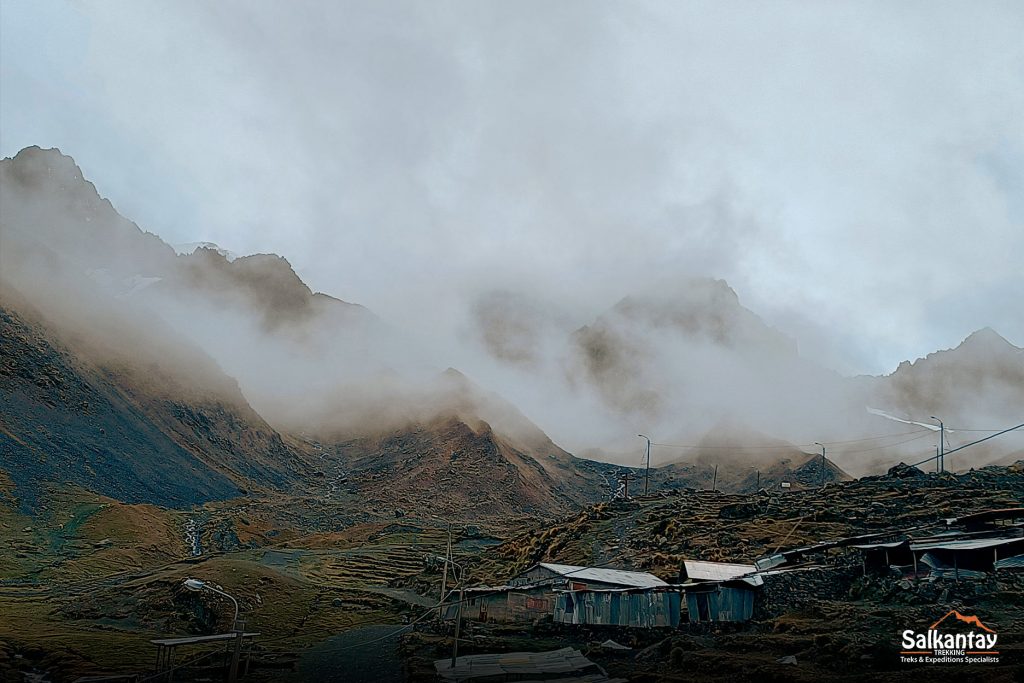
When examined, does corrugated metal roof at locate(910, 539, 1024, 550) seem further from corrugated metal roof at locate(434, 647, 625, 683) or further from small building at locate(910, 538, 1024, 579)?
corrugated metal roof at locate(434, 647, 625, 683)

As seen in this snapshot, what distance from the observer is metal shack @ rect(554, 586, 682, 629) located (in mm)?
47750

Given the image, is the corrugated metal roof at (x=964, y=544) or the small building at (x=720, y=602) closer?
the corrugated metal roof at (x=964, y=544)

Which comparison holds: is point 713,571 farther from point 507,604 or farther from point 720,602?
point 507,604

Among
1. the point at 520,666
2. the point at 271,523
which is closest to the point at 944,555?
the point at 520,666

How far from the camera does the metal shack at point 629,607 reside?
4775cm

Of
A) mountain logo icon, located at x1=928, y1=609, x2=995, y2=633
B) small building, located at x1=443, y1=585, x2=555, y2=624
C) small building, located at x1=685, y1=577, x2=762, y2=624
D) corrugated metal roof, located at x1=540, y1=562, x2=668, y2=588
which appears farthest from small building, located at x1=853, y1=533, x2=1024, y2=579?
small building, located at x1=443, y1=585, x2=555, y2=624

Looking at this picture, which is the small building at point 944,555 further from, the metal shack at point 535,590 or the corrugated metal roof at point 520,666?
the corrugated metal roof at point 520,666

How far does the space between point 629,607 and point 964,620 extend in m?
19.1

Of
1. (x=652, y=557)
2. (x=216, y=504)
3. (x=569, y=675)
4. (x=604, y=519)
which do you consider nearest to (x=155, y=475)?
(x=216, y=504)

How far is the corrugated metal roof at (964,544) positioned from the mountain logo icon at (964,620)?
24.5ft

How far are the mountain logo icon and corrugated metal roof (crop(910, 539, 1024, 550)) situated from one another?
746cm

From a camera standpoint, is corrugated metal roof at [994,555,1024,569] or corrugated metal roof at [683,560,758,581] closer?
corrugated metal roof at [994,555,1024,569]

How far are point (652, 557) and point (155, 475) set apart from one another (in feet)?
319

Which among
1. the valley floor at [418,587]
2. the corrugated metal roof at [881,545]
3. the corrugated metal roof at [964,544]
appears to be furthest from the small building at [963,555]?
the corrugated metal roof at [881,545]
